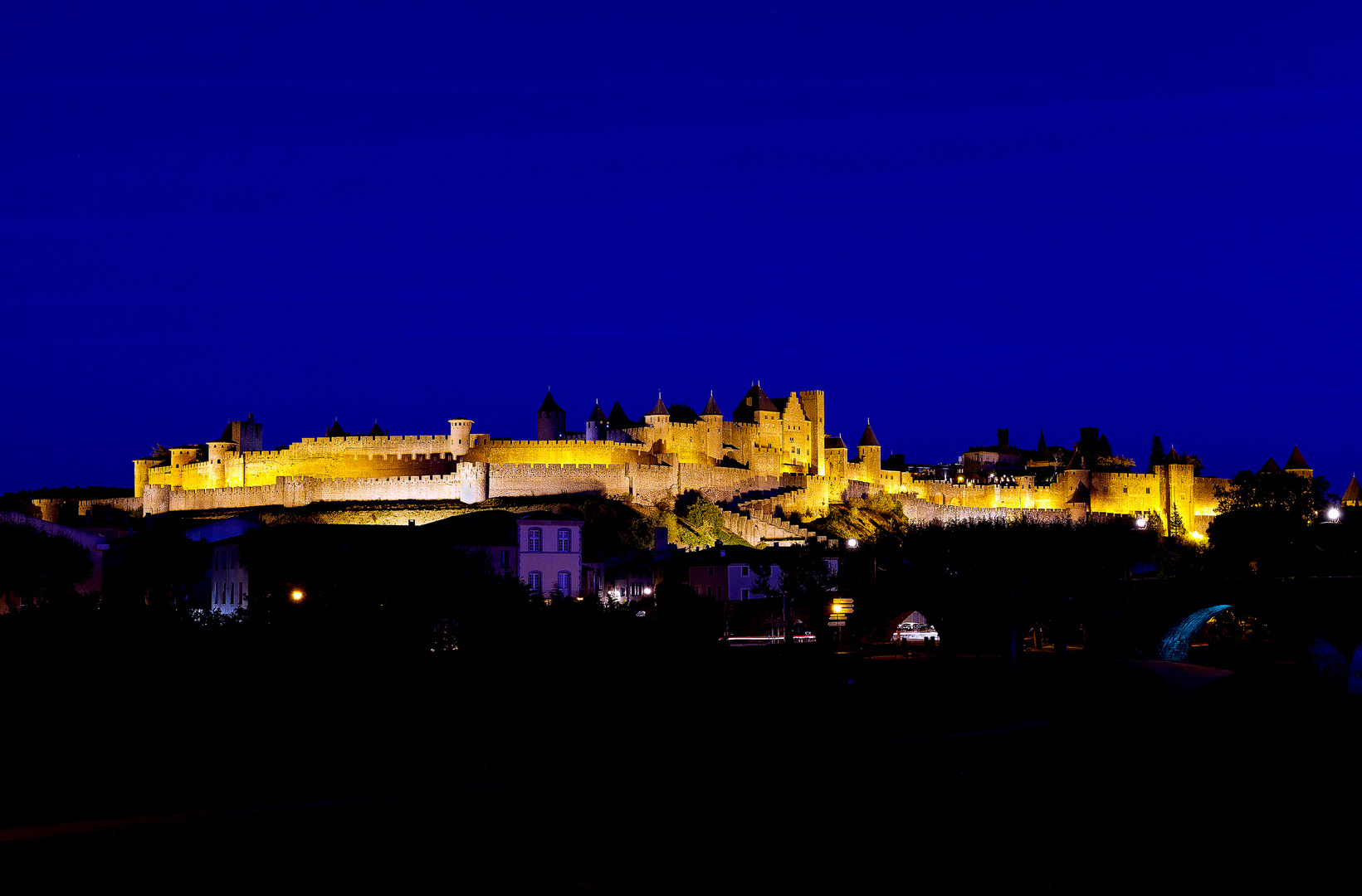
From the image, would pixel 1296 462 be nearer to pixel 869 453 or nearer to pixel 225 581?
pixel 869 453

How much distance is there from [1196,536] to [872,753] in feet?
268

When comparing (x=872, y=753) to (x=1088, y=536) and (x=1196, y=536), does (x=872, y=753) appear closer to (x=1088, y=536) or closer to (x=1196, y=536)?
(x=1088, y=536)

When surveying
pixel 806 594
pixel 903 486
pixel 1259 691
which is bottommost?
pixel 1259 691

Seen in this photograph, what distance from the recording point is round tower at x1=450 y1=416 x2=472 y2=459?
97812 mm

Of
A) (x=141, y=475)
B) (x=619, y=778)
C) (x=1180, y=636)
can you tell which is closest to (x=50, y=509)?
(x=141, y=475)

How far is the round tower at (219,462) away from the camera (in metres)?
98.1

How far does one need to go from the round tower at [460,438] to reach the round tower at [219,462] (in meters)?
15.0

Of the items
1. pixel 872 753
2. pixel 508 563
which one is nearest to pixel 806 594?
pixel 508 563

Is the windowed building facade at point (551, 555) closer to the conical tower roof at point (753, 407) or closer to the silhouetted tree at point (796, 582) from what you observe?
the silhouetted tree at point (796, 582)

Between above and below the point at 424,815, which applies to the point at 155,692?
above

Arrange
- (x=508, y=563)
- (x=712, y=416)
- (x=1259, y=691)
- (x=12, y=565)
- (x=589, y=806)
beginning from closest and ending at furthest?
(x=589, y=806), (x=1259, y=691), (x=12, y=565), (x=508, y=563), (x=712, y=416)

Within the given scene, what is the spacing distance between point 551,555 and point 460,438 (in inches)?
1653

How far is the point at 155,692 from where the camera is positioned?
108 ft

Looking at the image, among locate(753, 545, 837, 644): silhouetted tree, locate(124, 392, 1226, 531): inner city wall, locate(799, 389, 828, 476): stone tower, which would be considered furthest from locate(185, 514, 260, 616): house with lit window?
locate(799, 389, 828, 476): stone tower
